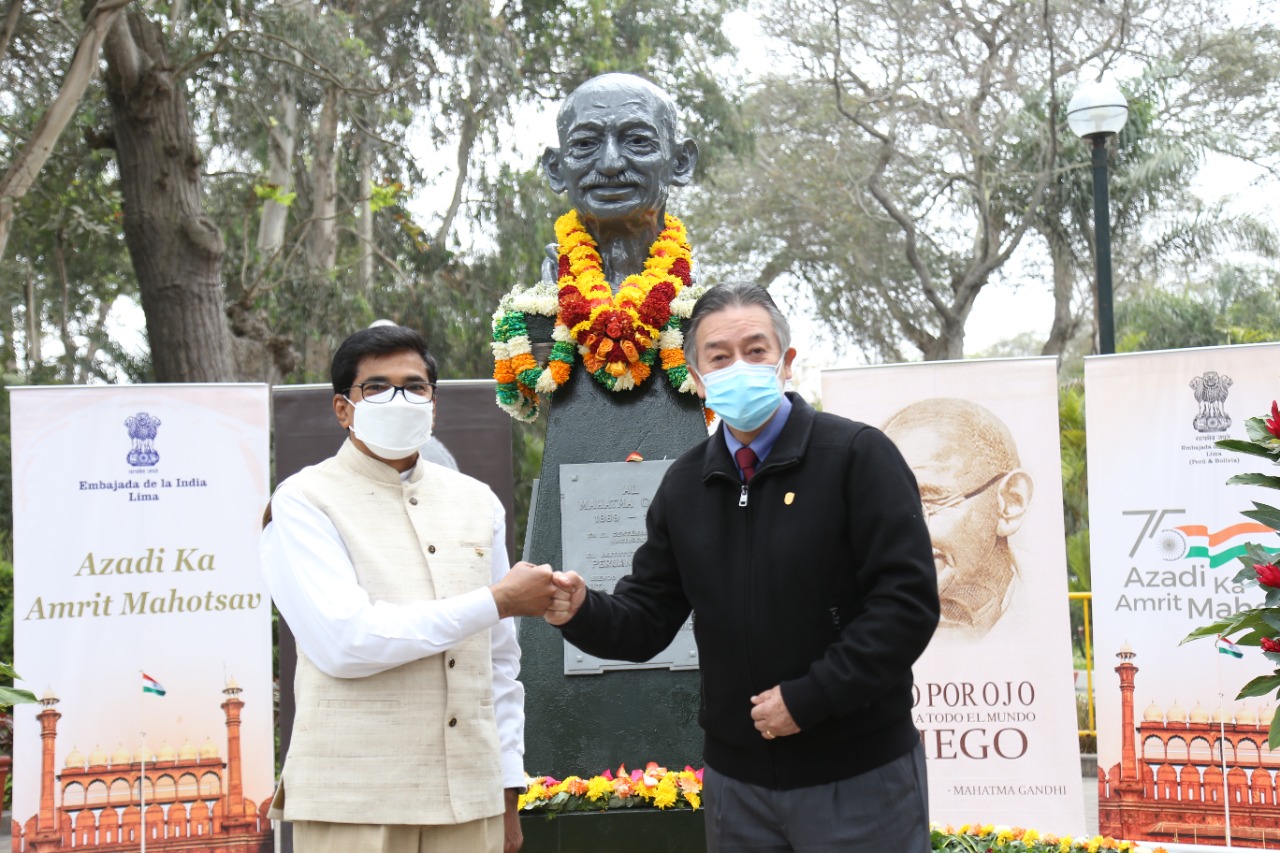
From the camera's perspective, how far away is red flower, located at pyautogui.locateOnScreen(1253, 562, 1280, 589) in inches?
140

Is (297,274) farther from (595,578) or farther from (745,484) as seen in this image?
(745,484)

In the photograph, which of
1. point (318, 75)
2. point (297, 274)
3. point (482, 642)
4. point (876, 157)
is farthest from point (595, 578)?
point (876, 157)

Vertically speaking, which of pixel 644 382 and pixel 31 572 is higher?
pixel 644 382

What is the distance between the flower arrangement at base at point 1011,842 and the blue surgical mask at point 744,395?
3.50 m

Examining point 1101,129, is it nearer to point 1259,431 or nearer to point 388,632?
point 1259,431

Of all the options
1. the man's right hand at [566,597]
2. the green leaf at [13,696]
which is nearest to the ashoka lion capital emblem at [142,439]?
the green leaf at [13,696]

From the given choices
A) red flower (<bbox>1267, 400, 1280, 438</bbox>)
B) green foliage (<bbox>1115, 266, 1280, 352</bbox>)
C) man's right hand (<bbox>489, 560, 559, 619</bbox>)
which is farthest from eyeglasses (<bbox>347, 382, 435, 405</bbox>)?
green foliage (<bbox>1115, 266, 1280, 352</bbox>)

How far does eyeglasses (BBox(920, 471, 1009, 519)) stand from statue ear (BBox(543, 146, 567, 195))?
7.97ft

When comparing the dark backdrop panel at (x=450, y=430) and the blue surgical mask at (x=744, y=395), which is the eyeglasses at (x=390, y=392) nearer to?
the blue surgical mask at (x=744, y=395)

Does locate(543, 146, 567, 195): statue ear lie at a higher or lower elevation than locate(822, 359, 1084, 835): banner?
higher

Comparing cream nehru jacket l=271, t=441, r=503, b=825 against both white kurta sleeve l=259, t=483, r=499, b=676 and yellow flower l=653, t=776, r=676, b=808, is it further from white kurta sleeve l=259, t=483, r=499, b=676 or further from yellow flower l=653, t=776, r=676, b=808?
yellow flower l=653, t=776, r=676, b=808

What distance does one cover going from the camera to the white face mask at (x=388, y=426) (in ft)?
9.57

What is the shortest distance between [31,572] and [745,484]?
16.1 feet

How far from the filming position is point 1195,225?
20.5 m
